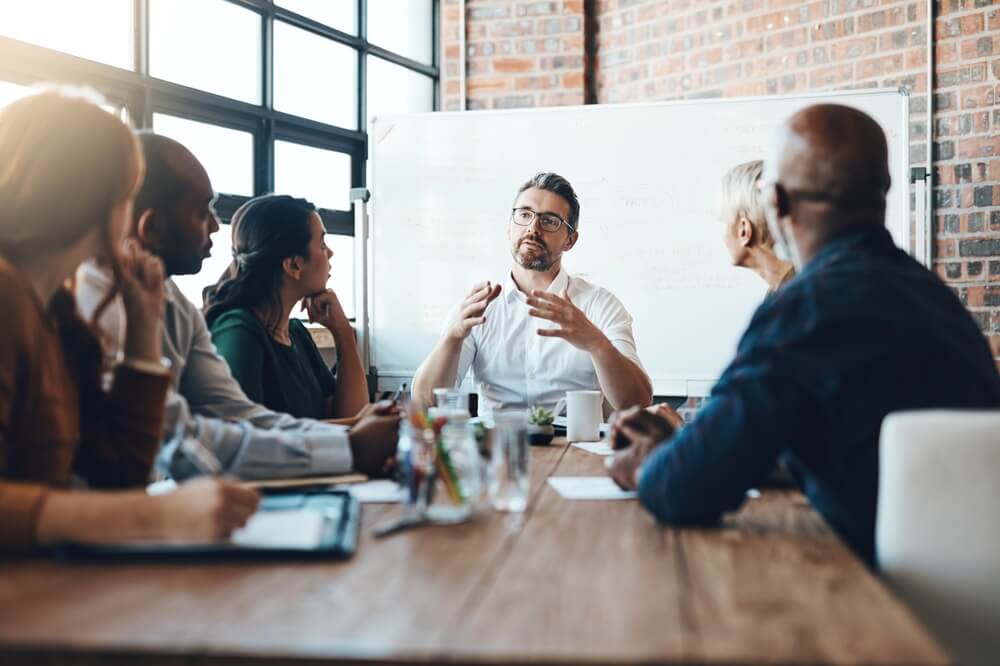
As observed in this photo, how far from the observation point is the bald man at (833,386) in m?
1.20

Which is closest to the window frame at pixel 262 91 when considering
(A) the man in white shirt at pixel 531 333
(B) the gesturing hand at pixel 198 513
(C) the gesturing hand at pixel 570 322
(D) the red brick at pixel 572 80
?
(D) the red brick at pixel 572 80

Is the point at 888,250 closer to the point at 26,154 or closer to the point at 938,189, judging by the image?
the point at 26,154

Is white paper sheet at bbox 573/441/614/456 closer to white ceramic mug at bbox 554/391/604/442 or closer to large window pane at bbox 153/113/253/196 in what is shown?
white ceramic mug at bbox 554/391/604/442

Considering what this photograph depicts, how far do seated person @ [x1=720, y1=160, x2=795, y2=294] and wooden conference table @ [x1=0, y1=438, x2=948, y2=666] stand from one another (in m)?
1.23

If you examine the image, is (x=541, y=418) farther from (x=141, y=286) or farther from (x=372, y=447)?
(x=141, y=286)

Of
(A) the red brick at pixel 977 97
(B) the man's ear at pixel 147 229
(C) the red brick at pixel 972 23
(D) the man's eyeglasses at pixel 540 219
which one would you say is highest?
(C) the red brick at pixel 972 23

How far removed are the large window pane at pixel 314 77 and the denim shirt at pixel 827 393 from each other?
337 cm

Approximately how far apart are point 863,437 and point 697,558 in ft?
0.96

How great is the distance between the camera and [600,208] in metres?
3.98

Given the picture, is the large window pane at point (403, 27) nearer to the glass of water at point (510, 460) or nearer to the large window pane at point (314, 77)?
the large window pane at point (314, 77)

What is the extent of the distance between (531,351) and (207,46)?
75.5 inches

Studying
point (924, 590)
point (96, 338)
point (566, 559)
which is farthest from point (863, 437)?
point (96, 338)

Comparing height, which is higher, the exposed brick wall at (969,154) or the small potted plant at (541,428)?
the exposed brick wall at (969,154)

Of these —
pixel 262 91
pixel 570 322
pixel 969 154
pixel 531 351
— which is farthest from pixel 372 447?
pixel 969 154
